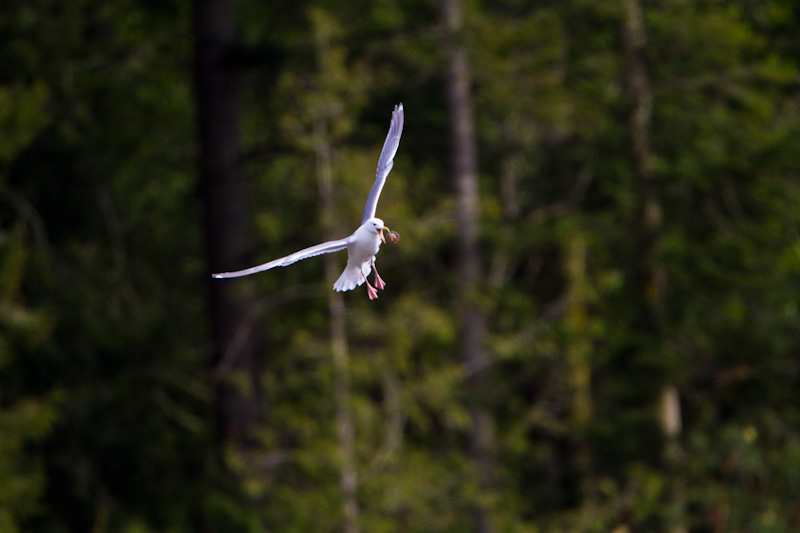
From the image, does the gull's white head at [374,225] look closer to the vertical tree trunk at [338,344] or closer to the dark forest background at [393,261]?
the dark forest background at [393,261]

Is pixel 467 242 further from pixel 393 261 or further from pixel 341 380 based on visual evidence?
pixel 341 380

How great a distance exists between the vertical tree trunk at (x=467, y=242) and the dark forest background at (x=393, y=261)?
0.11ft

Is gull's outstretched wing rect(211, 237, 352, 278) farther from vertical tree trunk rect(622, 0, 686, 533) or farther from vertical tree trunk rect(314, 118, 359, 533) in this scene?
vertical tree trunk rect(622, 0, 686, 533)

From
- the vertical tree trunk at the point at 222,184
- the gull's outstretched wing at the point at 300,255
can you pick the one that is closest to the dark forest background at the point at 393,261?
the vertical tree trunk at the point at 222,184

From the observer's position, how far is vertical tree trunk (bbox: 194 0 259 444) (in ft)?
40.1

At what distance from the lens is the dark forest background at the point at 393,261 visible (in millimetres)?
12227

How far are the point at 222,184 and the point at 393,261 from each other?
192 cm

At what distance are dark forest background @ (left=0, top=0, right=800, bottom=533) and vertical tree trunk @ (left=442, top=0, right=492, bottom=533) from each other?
0.03 meters

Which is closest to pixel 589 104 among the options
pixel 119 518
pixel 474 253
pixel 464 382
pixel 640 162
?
pixel 640 162

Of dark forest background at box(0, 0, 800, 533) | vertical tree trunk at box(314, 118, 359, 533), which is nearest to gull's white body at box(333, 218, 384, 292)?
dark forest background at box(0, 0, 800, 533)

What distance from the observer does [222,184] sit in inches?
481

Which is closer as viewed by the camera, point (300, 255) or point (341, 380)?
point (300, 255)

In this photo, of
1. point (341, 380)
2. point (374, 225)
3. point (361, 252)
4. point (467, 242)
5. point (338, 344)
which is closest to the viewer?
point (374, 225)

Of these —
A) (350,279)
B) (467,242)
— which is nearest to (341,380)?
(467,242)
